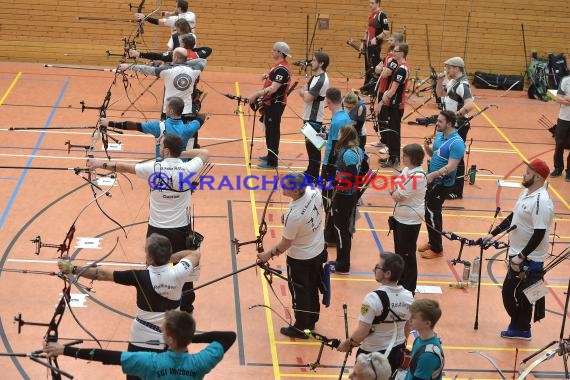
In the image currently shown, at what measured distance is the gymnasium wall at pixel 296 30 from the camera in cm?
1731

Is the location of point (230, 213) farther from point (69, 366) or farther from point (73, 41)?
point (73, 41)

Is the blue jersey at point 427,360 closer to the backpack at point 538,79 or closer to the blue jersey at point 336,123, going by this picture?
the blue jersey at point 336,123

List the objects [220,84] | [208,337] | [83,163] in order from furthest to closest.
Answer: [220,84]
[83,163]
[208,337]

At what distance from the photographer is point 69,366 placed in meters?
7.34

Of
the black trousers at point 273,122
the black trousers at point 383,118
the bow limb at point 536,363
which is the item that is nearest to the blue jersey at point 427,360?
the bow limb at point 536,363

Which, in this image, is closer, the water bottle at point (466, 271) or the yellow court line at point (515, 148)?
the water bottle at point (466, 271)

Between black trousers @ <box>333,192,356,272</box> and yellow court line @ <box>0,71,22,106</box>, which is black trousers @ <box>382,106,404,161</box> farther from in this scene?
yellow court line @ <box>0,71,22,106</box>

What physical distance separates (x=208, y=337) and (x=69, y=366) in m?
2.49


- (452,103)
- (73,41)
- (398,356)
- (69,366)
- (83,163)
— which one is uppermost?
(73,41)

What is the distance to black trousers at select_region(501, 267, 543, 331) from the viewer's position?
792 cm

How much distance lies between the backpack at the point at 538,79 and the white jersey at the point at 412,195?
9.79m

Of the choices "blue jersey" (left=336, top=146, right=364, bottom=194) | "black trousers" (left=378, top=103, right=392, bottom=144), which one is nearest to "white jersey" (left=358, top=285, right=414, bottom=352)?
"blue jersey" (left=336, top=146, right=364, bottom=194)

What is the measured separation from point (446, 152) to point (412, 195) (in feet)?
4.82

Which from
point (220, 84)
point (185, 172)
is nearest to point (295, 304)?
point (185, 172)
